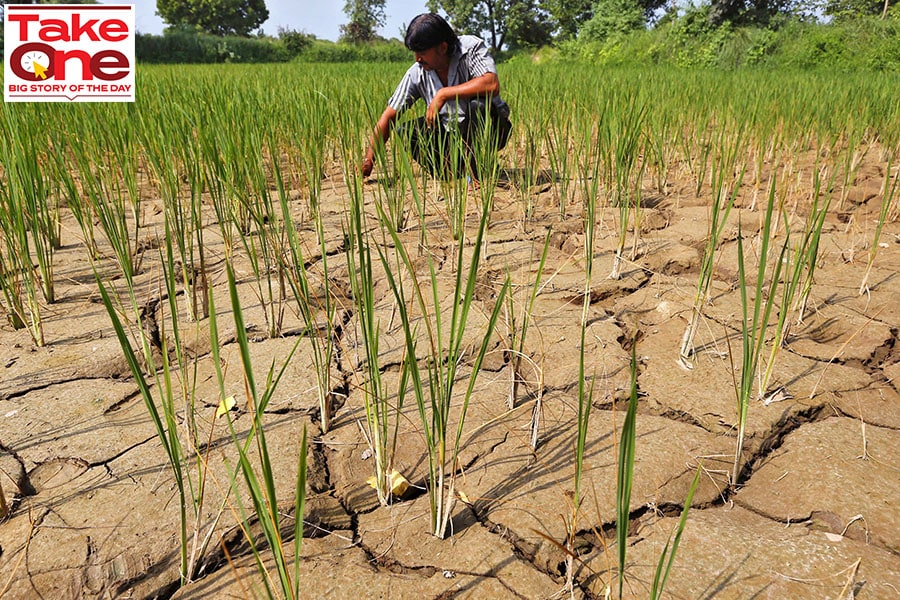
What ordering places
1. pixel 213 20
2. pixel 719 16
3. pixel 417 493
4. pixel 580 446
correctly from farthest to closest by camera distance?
pixel 213 20 → pixel 719 16 → pixel 417 493 → pixel 580 446

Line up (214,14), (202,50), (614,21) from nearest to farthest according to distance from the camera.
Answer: (614,21)
(202,50)
(214,14)

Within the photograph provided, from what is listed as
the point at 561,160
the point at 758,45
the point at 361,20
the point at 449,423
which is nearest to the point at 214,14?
the point at 361,20

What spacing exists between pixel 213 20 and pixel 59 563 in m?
43.7

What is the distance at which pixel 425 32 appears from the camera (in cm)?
257

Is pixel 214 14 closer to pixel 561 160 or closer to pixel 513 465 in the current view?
pixel 561 160

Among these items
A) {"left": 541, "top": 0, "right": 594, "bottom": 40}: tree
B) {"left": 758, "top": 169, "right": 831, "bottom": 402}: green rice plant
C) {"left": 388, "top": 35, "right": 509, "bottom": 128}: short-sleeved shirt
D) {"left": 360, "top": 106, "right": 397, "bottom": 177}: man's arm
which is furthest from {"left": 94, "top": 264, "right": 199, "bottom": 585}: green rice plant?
{"left": 541, "top": 0, "right": 594, "bottom": 40}: tree

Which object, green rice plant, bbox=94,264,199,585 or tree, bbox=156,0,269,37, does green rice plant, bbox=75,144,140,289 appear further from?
tree, bbox=156,0,269,37

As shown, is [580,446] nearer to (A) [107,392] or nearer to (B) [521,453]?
(B) [521,453]

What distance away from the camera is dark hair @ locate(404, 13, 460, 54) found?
101 inches

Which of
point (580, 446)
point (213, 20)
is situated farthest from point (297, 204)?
point (213, 20)

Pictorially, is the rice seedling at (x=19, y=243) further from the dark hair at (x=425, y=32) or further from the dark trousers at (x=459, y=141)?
the dark hair at (x=425, y=32)

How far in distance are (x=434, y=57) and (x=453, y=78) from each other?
178 mm

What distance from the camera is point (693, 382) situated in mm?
1245

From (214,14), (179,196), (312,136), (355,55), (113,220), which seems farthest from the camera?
(214,14)
